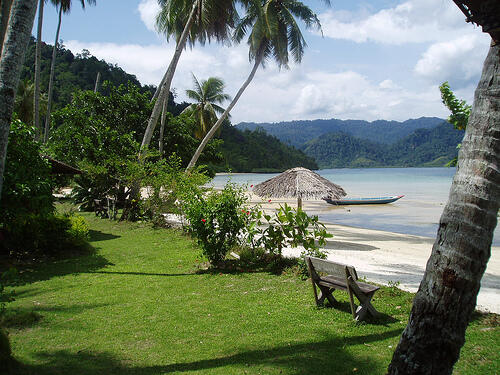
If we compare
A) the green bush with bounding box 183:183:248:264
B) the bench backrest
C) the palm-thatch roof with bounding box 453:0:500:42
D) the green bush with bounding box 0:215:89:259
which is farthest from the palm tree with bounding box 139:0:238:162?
the palm-thatch roof with bounding box 453:0:500:42

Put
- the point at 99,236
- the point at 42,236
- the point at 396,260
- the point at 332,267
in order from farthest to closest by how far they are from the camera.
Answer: the point at 99,236
the point at 396,260
the point at 42,236
the point at 332,267

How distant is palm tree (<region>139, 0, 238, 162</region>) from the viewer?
607 inches

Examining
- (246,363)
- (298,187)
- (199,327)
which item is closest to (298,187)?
(298,187)

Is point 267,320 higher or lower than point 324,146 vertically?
lower

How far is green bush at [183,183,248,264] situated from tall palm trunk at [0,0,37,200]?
420cm

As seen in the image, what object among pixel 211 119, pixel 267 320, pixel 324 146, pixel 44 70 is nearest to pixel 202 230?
pixel 267 320

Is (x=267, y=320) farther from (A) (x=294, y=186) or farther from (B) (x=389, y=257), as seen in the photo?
(A) (x=294, y=186)

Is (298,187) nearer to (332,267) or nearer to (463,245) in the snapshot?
(332,267)

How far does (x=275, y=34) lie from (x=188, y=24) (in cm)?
496

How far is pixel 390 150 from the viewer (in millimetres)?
170125

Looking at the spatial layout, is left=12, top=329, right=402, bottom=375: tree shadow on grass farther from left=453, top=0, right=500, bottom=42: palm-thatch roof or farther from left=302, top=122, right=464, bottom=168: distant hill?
left=302, top=122, right=464, bottom=168: distant hill

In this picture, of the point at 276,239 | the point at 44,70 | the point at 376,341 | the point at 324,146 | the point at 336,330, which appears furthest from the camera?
the point at 324,146

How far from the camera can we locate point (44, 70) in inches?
1829

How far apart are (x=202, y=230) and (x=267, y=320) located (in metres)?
2.86
